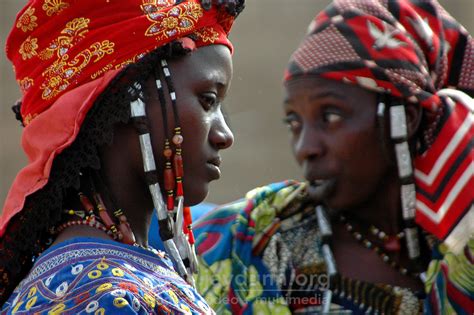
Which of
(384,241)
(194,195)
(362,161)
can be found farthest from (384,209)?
(194,195)

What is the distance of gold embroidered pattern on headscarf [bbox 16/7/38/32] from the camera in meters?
2.83

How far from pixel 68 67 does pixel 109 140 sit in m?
0.25

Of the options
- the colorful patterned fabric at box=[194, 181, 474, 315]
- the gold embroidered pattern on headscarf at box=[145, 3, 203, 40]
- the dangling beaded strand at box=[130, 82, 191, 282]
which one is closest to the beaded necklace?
the dangling beaded strand at box=[130, 82, 191, 282]

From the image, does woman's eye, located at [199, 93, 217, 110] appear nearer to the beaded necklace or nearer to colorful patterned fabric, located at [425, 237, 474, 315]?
the beaded necklace

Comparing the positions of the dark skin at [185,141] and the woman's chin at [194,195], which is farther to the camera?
the woman's chin at [194,195]

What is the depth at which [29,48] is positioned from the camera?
2.85m

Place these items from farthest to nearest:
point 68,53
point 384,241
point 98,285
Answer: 1. point 384,241
2. point 68,53
3. point 98,285

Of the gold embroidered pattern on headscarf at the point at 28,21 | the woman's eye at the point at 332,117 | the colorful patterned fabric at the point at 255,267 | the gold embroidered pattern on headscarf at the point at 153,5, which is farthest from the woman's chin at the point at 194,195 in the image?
the woman's eye at the point at 332,117

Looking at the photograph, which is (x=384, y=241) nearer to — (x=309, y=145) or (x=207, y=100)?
(x=309, y=145)

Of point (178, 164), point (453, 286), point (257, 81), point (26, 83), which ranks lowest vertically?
point (257, 81)

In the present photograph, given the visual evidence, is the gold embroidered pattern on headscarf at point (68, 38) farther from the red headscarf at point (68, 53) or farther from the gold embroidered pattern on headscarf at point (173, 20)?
the gold embroidered pattern on headscarf at point (173, 20)

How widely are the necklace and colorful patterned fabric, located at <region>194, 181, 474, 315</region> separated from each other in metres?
0.12

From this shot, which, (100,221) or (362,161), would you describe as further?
(362,161)

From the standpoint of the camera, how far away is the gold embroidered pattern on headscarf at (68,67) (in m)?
2.77
